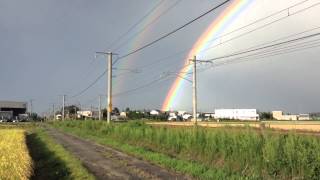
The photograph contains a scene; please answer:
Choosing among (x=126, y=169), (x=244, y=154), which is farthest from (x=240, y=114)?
(x=126, y=169)

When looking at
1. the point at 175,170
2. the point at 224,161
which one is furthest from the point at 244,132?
the point at 175,170

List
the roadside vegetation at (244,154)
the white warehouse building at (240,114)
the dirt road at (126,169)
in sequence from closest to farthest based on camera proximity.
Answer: the roadside vegetation at (244,154), the dirt road at (126,169), the white warehouse building at (240,114)

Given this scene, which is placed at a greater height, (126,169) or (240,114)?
(240,114)

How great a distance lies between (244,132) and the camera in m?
18.7

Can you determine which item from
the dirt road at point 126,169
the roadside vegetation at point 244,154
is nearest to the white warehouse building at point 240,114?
the roadside vegetation at point 244,154

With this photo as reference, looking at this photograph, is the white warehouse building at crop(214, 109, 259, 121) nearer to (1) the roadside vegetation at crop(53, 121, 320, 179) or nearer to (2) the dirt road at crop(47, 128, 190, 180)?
(1) the roadside vegetation at crop(53, 121, 320, 179)

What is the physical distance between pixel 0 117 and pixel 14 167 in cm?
17116

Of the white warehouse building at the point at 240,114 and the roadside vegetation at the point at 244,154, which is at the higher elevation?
the white warehouse building at the point at 240,114

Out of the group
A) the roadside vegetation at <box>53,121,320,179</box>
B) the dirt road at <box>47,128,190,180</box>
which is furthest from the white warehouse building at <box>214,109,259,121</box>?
the dirt road at <box>47,128,190,180</box>

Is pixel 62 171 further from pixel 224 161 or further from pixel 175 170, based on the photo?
pixel 224 161

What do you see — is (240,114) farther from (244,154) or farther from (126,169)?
(126,169)

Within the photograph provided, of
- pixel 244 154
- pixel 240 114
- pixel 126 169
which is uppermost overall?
pixel 240 114

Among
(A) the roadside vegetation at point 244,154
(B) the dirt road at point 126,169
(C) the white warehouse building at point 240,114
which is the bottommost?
(B) the dirt road at point 126,169

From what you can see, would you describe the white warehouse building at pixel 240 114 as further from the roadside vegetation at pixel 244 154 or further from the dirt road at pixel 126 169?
the dirt road at pixel 126 169
